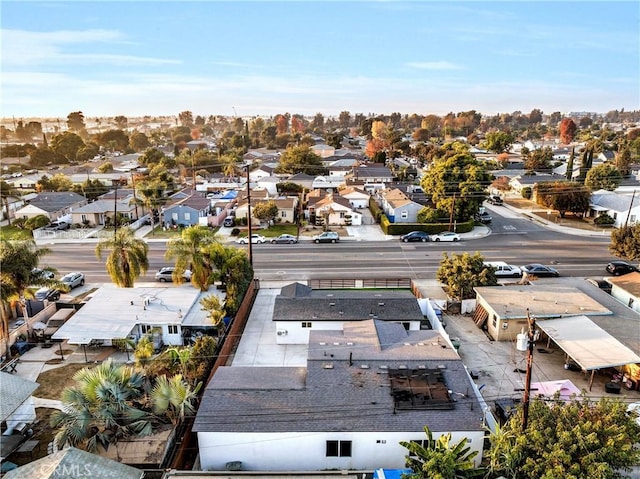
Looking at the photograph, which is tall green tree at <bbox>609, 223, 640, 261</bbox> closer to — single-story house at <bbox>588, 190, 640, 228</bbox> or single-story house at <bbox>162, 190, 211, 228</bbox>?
single-story house at <bbox>588, 190, 640, 228</bbox>

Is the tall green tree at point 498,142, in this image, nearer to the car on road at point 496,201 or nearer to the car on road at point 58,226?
the car on road at point 496,201

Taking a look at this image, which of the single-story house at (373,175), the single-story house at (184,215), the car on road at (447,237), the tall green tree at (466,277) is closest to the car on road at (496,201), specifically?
the single-story house at (373,175)

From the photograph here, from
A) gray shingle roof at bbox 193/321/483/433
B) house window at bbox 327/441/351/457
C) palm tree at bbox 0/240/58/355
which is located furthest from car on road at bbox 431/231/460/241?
palm tree at bbox 0/240/58/355

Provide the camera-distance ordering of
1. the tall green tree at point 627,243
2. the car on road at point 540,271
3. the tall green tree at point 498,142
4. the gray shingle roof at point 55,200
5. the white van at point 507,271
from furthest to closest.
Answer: the tall green tree at point 498,142 → the gray shingle roof at point 55,200 → the white van at point 507,271 → the car on road at point 540,271 → the tall green tree at point 627,243

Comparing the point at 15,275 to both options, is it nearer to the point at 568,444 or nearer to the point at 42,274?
the point at 42,274

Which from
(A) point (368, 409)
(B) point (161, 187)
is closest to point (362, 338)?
(A) point (368, 409)

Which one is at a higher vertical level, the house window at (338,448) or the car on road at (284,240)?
the house window at (338,448)

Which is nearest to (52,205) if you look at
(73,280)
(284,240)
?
(73,280)
